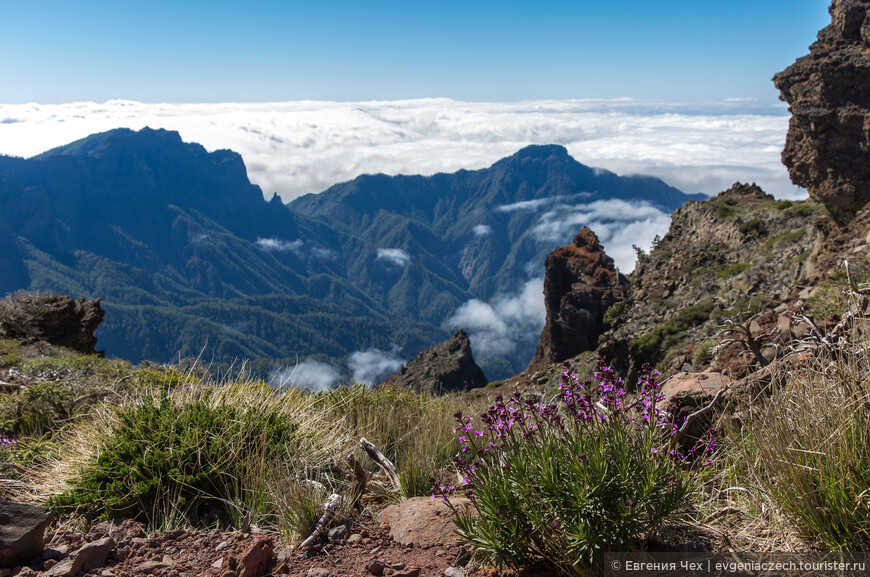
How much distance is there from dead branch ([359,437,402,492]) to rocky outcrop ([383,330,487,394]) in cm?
4912

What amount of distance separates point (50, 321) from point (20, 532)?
17289mm

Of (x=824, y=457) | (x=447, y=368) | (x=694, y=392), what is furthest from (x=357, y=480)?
Result: (x=447, y=368)

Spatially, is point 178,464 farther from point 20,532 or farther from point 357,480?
point 357,480

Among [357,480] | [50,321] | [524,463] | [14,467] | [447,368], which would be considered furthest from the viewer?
[447,368]

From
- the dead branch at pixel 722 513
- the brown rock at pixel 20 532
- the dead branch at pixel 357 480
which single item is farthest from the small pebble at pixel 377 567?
the brown rock at pixel 20 532

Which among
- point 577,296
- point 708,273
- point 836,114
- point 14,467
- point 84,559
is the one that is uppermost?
point 836,114

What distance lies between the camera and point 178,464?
5.09m

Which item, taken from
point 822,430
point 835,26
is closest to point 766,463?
point 822,430

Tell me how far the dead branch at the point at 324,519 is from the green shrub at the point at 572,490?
133 cm

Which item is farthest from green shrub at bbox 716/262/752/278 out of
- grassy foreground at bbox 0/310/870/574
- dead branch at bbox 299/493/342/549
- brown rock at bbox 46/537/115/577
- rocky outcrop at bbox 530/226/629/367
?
brown rock at bbox 46/537/115/577

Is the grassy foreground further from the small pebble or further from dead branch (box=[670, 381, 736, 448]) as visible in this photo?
the small pebble

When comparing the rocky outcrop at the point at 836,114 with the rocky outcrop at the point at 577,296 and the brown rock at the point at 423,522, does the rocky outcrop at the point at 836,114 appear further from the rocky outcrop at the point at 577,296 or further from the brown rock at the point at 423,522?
the rocky outcrop at the point at 577,296

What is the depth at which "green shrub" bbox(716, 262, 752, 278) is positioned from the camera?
98.8 feet

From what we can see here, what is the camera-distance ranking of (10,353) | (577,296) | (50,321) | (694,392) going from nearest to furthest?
1. (694,392)
2. (10,353)
3. (50,321)
4. (577,296)
